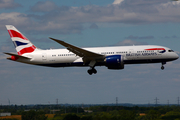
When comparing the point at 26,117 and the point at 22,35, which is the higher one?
the point at 22,35

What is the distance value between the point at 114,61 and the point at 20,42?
20108mm

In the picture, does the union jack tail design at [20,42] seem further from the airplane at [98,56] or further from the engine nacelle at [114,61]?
the engine nacelle at [114,61]

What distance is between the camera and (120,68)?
51.9 m

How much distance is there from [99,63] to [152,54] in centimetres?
925

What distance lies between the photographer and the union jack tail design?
5776 centimetres

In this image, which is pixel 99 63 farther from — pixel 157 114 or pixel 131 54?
pixel 157 114

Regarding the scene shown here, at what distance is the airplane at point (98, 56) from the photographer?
50.8 metres

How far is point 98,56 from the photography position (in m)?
51.4

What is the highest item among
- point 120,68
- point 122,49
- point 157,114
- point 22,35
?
point 22,35

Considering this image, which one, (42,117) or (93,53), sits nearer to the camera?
(93,53)

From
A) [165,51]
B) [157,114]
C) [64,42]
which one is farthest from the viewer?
[157,114]

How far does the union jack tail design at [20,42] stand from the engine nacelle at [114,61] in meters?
15.4

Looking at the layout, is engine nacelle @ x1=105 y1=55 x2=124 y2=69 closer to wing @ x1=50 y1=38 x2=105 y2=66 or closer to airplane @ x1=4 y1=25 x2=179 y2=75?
airplane @ x1=4 y1=25 x2=179 y2=75

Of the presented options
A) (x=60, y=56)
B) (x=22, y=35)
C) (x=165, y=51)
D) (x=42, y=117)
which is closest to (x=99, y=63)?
(x=60, y=56)
